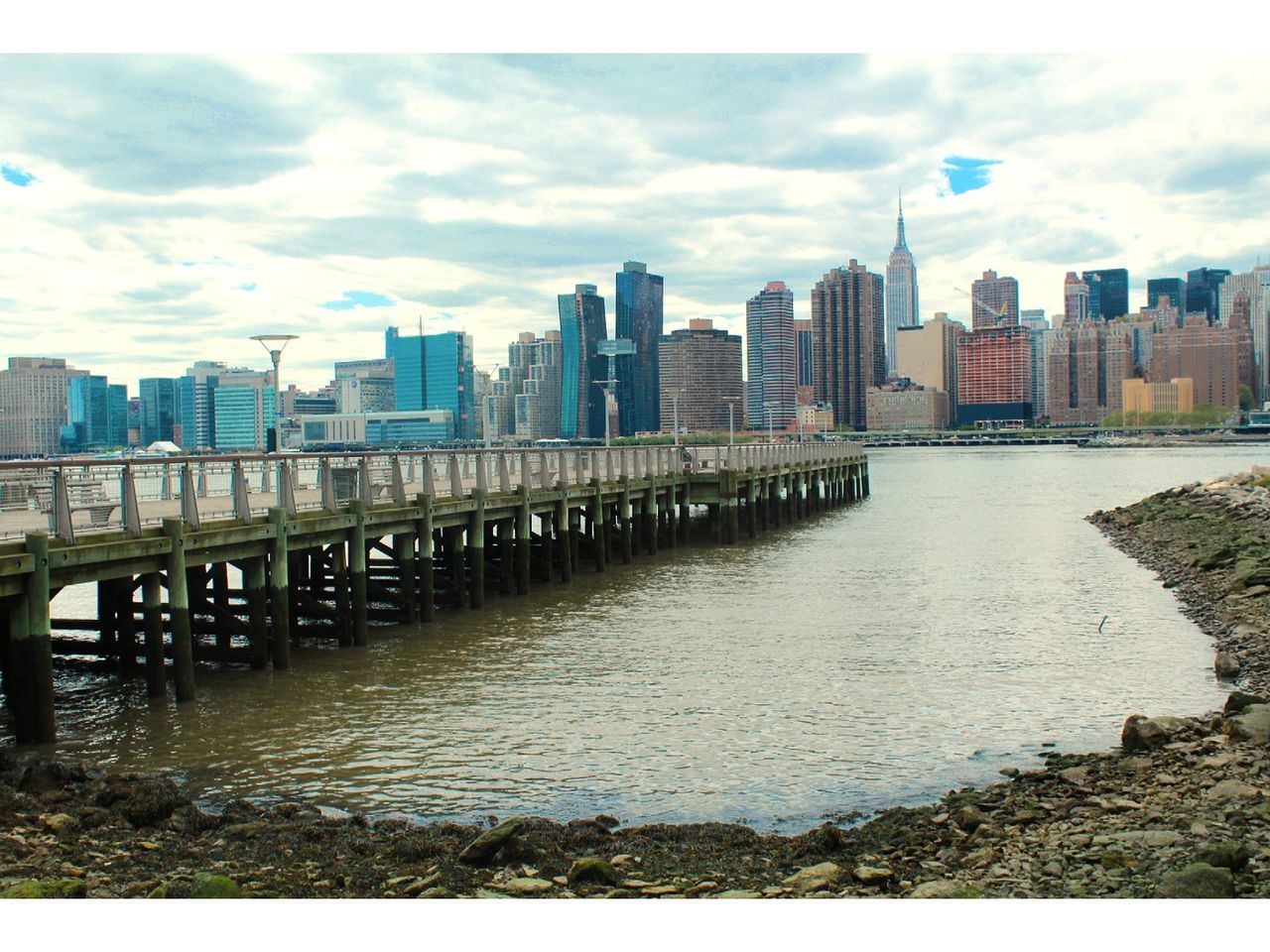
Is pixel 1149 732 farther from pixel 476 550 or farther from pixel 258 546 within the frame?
pixel 476 550

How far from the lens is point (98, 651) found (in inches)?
728

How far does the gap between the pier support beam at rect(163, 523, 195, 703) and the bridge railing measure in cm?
50

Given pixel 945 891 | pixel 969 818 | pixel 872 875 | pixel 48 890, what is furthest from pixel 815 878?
pixel 48 890

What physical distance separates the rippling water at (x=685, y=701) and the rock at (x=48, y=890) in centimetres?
384

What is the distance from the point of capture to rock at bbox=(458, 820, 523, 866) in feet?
31.5

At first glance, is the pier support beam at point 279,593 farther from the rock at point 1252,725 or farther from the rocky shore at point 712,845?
the rock at point 1252,725

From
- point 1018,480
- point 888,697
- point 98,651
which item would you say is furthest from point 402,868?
point 1018,480

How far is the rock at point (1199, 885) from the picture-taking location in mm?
7848

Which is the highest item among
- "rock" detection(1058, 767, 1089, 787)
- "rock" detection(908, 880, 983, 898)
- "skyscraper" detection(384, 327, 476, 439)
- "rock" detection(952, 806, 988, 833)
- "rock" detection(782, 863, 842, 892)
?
"skyscraper" detection(384, 327, 476, 439)

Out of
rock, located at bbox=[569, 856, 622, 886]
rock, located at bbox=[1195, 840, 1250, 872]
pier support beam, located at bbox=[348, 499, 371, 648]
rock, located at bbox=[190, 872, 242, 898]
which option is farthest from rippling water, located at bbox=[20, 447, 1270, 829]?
rock, located at bbox=[1195, 840, 1250, 872]

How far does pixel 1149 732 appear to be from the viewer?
1305 centimetres

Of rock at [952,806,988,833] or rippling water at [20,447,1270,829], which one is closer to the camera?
rock at [952,806,988,833]

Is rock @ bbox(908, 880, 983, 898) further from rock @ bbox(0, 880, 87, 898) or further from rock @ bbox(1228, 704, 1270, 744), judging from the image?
rock @ bbox(0, 880, 87, 898)

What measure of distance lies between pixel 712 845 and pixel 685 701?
658 centimetres
